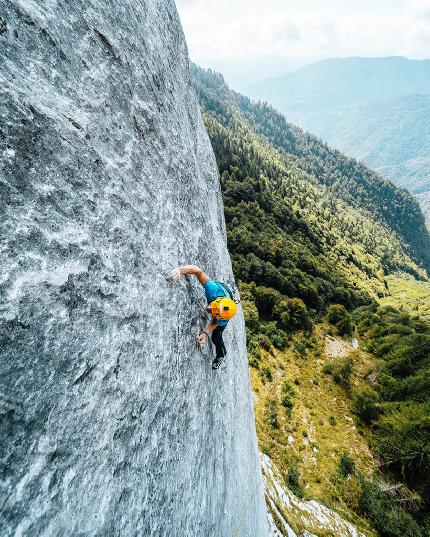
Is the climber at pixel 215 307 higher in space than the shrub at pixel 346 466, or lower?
higher

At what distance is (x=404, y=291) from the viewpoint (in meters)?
158

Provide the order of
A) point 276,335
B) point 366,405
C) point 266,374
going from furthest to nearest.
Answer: point 276,335
point 266,374
point 366,405

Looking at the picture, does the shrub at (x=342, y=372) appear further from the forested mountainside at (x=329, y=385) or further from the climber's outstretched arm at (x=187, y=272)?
the climber's outstretched arm at (x=187, y=272)

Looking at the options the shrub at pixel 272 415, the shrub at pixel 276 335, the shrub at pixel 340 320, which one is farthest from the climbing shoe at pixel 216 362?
the shrub at pixel 340 320

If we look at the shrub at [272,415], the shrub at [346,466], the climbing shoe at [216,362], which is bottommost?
the shrub at [346,466]

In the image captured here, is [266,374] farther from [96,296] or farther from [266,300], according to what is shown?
[96,296]

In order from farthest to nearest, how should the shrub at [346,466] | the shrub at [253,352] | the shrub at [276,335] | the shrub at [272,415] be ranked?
the shrub at [276,335], the shrub at [253,352], the shrub at [272,415], the shrub at [346,466]

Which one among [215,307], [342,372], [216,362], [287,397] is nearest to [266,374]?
[287,397]

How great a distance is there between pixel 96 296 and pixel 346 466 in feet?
140

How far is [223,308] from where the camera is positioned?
7949 mm

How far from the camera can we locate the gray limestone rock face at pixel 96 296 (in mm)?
4098

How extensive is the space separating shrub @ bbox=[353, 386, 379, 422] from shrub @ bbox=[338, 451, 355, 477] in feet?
39.6

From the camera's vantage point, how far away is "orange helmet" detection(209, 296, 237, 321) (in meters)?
7.93

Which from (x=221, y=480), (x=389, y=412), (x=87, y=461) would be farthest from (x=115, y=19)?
(x=389, y=412)
